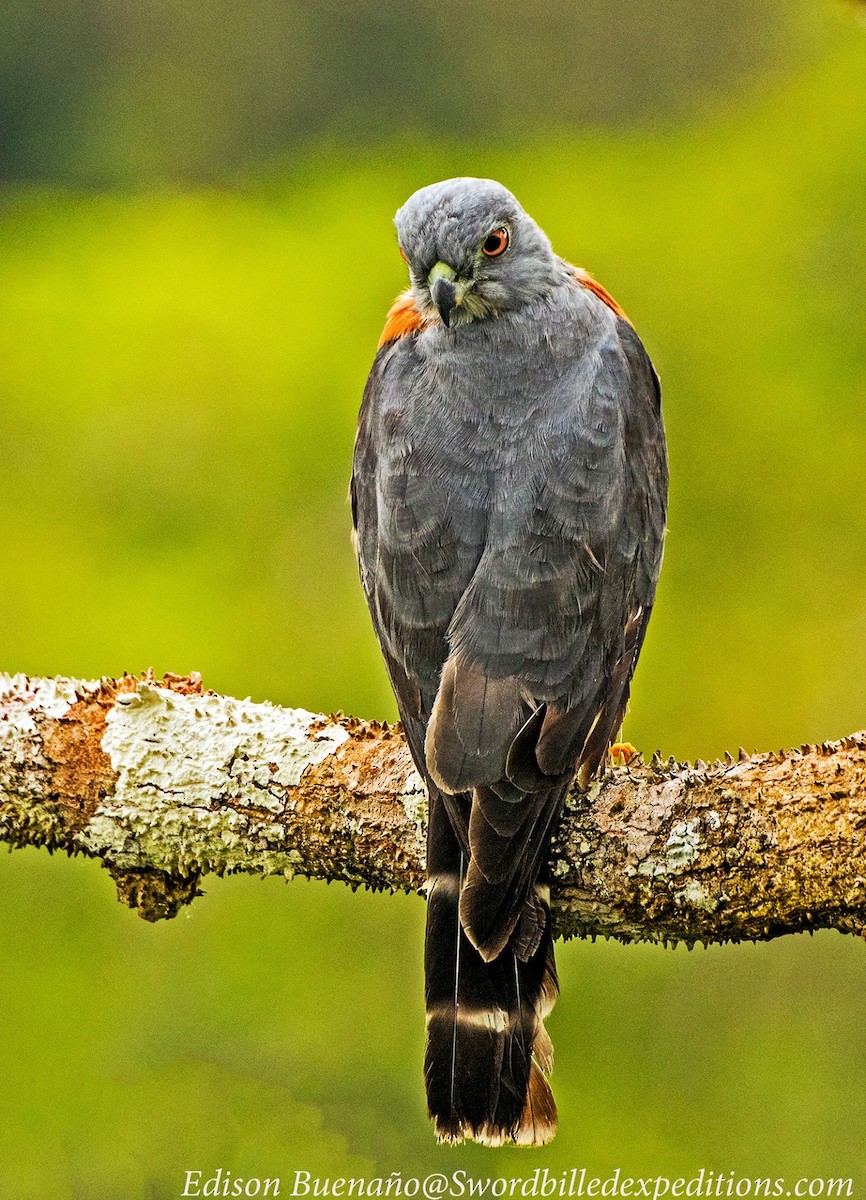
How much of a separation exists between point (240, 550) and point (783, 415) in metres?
2.70

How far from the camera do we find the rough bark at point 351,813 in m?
2.95

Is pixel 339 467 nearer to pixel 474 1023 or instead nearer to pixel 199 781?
pixel 199 781

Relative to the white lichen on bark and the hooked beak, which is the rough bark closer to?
the white lichen on bark

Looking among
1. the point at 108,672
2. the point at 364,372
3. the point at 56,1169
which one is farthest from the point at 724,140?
the point at 56,1169

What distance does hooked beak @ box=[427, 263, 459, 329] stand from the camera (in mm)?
3629

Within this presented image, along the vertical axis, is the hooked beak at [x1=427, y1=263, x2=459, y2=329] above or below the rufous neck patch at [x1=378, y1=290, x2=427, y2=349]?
below

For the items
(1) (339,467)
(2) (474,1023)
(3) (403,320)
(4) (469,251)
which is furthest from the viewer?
(1) (339,467)

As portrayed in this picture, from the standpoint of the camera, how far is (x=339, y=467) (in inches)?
261

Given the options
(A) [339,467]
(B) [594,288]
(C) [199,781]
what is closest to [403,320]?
(B) [594,288]

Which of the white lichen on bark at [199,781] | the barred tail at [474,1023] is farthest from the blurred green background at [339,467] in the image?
the barred tail at [474,1023]

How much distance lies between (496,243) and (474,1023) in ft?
6.94

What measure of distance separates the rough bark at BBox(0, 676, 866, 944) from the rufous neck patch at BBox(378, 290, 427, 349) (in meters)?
1.18

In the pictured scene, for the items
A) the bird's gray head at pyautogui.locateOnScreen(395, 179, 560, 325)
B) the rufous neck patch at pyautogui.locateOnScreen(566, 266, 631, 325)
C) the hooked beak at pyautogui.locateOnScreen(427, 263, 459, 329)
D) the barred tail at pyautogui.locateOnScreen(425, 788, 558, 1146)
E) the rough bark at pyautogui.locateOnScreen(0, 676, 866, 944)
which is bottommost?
the barred tail at pyautogui.locateOnScreen(425, 788, 558, 1146)

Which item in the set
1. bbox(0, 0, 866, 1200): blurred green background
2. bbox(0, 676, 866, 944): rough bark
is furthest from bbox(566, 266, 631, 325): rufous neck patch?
bbox(0, 0, 866, 1200): blurred green background
